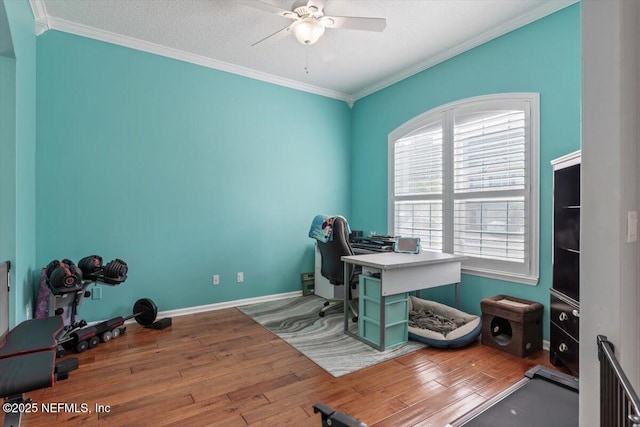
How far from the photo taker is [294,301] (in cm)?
430

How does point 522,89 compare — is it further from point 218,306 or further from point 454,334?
point 218,306

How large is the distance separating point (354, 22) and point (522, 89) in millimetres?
1705

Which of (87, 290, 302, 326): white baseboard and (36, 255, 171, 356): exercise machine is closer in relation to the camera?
(36, 255, 171, 356): exercise machine

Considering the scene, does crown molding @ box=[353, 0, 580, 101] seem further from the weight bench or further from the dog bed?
the weight bench

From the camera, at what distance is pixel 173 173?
3.71 metres

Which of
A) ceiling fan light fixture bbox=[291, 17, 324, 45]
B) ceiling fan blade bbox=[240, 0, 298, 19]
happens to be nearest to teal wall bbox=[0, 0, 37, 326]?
ceiling fan blade bbox=[240, 0, 298, 19]

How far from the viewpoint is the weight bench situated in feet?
4.44

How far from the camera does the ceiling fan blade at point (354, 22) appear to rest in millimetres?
2605

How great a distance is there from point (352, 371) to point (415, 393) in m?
0.47

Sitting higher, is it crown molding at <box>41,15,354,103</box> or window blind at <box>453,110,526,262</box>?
crown molding at <box>41,15,354,103</box>

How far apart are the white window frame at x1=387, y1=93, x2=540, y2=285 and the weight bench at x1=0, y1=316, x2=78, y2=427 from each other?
3374 mm

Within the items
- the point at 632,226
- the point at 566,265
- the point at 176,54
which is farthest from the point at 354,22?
the point at 566,265

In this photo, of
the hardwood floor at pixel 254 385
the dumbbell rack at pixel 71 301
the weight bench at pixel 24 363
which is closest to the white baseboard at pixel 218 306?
the dumbbell rack at pixel 71 301

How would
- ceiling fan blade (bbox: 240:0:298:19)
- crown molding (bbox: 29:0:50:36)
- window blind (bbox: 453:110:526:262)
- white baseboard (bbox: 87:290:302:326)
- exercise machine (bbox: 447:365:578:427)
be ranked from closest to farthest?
exercise machine (bbox: 447:365:578:427)
ceiling fan blade (bbox: 240:0:298:19)
crown molding (bbox: 29:0:50:36)
window blind (bbox: 453:110:526:262)
white baseboard (bbox: 87:290:302:326)
